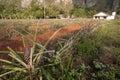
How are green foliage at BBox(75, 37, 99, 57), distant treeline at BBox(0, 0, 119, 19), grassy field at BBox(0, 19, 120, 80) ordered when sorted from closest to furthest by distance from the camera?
1. grassy field at BBox(0, 19, 120, 80)
2. green foliage at BBox(75, 37, 99, 57)
3. distant treeline at BBox(0, 0, 119, 19)

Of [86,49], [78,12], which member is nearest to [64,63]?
[86,49]

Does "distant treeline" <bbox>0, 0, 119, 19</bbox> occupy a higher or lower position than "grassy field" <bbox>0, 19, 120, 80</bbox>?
higher

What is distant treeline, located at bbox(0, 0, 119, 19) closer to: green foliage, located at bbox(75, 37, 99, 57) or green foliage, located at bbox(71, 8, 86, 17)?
green foliage, located at bbox(71, 8, 86, 17)

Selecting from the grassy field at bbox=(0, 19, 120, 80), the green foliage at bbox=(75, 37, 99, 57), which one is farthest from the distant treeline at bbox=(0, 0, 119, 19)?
the grassy field at bbox=(0, 19, 120, 80)

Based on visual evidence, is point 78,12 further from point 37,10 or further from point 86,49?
point 86,49

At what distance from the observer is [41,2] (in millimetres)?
30797

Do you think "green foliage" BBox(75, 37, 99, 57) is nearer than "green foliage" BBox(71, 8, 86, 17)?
Yes

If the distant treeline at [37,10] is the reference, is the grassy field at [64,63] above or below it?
below

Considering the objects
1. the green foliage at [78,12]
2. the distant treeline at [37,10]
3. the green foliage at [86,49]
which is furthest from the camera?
the green foliage at [78,12]

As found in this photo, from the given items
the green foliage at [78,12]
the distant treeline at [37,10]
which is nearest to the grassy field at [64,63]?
the distant treeline at [37,10]

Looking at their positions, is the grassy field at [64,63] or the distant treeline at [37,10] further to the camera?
the distant treeline at [37,10]

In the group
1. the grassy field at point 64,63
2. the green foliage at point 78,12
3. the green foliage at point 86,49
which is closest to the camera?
the grassy field at point 64,63

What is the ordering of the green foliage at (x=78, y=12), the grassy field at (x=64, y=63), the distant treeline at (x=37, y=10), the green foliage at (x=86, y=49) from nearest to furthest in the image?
the grassy field at (x=64, y=63) < the green foliage at (x=86, y=49) < the distant treeline at (x=37, y=10) < the green foliage at (x=78, y=12)

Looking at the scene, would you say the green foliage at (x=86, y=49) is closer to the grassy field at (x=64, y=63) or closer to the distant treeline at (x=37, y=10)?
the grassy field at (x=64, y=63)
